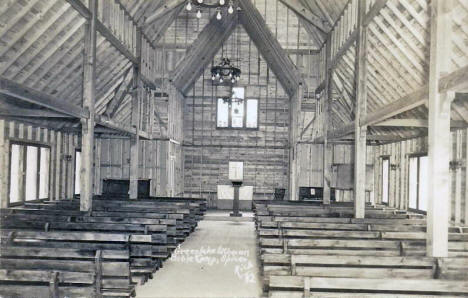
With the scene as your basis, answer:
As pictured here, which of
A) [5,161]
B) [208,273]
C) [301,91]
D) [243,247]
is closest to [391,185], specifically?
[301,91]

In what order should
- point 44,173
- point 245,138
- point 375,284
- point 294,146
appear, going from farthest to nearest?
point 245,138
point 294,146
point 44,173
point 375,284

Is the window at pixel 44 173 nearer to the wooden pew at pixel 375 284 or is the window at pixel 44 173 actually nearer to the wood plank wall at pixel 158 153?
the wood plank wall at pixel 158 153

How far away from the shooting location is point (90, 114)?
36.4 feet

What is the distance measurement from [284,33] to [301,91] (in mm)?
2951

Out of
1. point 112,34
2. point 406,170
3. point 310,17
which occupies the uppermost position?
point 310,17

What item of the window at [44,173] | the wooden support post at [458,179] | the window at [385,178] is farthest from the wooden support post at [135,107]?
the wooden support post at [458,179]

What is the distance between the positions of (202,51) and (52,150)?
8.42 m

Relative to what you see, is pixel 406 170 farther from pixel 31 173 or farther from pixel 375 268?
pixel 31 173

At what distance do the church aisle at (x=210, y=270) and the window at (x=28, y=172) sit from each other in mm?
5626

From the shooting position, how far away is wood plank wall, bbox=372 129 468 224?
12.0m

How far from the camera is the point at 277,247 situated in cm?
761

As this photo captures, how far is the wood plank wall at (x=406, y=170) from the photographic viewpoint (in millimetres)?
11977

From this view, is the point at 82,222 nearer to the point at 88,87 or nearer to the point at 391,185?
the point at 88,87

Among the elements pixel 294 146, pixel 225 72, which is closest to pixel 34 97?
pixel 225 72
